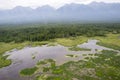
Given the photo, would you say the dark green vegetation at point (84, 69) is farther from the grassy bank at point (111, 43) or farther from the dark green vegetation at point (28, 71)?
the grassy bank at point (111, 43)

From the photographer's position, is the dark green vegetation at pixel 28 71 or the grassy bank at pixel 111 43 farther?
the grassy bank at pixel 111 43

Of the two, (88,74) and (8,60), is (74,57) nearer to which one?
(88,74)

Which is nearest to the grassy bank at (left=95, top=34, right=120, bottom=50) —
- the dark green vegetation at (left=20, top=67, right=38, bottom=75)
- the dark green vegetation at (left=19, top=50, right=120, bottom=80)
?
the dark green vegetation at (left=19, top=50, right=120, bottom=80)

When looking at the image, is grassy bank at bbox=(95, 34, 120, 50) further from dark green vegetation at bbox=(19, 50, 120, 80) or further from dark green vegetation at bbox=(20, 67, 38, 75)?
dark green vegetation at bbox=(20, 67, 38, 75)

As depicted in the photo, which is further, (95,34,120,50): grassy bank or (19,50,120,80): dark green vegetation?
(95,34,120,50): grassy bank

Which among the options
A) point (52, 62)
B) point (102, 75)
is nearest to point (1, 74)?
point (52, 62)

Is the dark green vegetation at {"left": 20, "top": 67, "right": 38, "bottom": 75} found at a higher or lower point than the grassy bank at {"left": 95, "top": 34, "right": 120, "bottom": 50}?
lower

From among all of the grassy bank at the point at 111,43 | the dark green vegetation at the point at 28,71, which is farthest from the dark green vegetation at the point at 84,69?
the grassy bank at the point at 111,43

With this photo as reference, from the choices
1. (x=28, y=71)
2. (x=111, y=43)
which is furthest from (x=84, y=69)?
(x=111, y=43)
